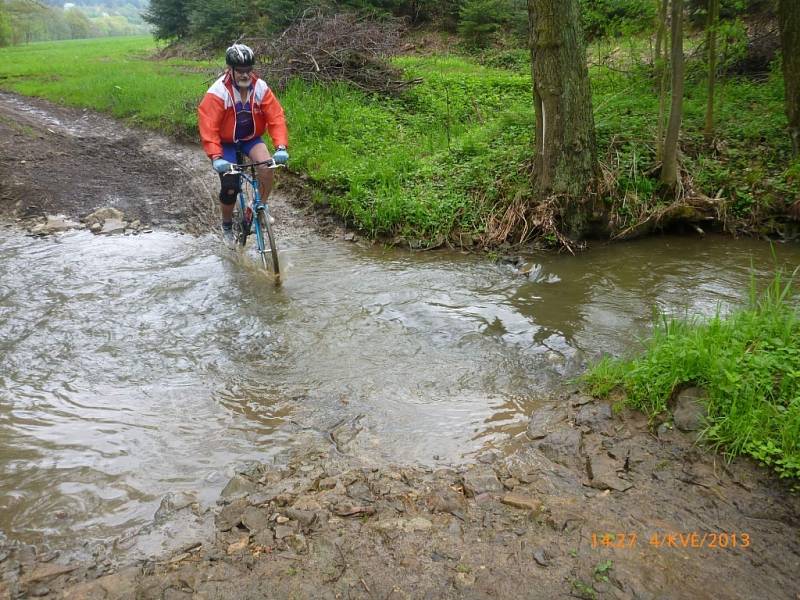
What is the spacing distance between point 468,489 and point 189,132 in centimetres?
1219

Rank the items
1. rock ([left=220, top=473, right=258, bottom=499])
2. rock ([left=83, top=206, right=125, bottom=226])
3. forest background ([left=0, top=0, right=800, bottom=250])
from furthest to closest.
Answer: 1. rock ([left=83, top=206, right=125, bottom=226])
2. forest background ([left=0, top=0, right=800, bottom=250])
3. rock ([left=220, top=473, right=258, bottom=499])

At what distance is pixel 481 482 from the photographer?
353 cm

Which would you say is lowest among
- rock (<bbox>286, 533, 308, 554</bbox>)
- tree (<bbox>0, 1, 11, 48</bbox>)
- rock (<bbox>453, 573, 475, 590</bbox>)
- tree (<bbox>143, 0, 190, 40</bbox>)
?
rock (<bbox>453, 573, 475, 590</bbox>)

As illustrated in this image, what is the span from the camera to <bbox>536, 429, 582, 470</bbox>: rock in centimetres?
371

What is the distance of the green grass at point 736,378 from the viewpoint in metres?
3.36

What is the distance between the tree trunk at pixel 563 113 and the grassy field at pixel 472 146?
0.50m

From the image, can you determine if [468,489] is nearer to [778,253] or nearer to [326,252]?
[326,252]

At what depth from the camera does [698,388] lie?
387 cm

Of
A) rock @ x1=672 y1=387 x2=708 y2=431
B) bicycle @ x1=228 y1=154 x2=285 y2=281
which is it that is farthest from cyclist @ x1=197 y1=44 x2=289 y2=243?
rock @ x1=672 y1=387 x2=708 y2=431

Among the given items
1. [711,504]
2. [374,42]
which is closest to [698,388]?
[711,504]

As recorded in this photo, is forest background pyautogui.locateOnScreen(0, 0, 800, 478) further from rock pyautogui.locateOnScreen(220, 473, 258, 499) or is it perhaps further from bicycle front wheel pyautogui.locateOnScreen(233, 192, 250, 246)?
rock pyautogui.locateOnScreen(220, 473, 258, 499)

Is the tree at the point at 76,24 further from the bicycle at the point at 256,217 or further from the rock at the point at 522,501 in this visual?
the rock at the point at 522,501
